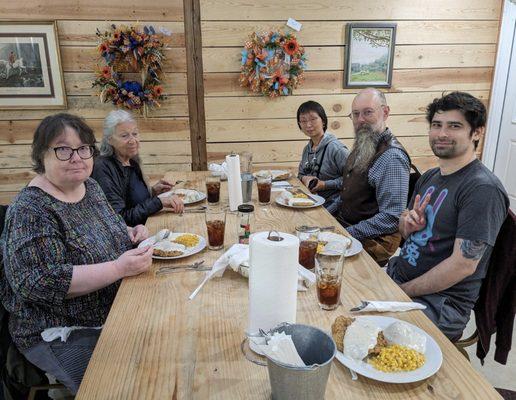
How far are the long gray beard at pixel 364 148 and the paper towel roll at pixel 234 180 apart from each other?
0.70 meters

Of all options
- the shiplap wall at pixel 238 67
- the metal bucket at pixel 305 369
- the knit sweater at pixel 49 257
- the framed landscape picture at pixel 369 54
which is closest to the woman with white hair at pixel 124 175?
the knit sweater at pixel 49 257

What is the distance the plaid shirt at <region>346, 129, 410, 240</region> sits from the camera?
199cm

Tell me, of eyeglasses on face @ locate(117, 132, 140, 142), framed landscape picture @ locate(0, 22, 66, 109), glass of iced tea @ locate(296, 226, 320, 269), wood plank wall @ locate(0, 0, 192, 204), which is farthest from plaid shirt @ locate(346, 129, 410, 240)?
framed landscape picture @ locate(0, 22, 66, 109)

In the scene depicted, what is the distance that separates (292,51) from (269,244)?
3007 mm

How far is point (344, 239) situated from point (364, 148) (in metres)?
0.85

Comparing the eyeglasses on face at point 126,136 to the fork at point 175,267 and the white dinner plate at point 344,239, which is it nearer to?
the fork at point 175,267

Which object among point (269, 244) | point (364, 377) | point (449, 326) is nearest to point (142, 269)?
point (269, 244)

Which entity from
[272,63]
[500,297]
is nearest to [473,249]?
[500,297]

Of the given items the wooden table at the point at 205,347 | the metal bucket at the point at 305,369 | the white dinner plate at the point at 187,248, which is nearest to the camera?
the metal bucket at the point at 305,369

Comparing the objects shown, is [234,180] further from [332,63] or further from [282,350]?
[332,63]

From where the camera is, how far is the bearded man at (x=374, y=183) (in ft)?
6.55

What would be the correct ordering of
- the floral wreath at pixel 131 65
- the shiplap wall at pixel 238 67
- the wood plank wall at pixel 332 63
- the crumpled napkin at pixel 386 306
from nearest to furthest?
1. the crumpled napkin at pixel 386 306
2. the floral wreath at pixel 131 65
3. the shiplap wall at pixel 238 67
4. the wood plank wall at pixel 332 63

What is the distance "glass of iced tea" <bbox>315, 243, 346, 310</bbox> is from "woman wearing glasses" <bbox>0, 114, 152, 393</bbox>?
0.58 meters

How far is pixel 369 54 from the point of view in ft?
12.1
